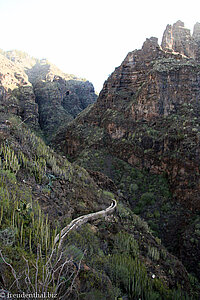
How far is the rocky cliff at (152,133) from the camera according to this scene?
76.0 feet

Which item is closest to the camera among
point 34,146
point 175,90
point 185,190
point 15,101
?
point 34,146

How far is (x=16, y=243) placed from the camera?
4922 millimetres

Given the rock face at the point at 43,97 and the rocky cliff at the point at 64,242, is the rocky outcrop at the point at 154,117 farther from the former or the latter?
the rock face at the point at 43,97

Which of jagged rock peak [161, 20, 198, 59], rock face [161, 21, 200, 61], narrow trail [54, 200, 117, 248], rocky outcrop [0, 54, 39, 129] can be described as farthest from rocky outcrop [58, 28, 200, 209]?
rocky outcrop [0, 54, 39, 129]

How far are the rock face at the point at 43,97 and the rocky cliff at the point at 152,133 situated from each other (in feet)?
55.9

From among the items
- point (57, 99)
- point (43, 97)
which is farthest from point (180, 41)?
point (43, 97)

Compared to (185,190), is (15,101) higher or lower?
A: higher

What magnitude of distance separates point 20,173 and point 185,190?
20552 millimetres

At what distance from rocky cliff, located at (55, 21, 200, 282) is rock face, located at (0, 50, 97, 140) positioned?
17.0 m

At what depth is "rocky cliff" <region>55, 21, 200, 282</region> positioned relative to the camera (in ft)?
76.0

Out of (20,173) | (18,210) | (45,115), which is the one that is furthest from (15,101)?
(18,210)

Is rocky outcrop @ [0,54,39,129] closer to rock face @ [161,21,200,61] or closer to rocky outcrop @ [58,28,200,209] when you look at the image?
rocky outcrop @ [58,28,200,209]

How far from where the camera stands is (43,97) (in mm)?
71312

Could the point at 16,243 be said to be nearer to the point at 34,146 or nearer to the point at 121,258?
the point at 121,258
